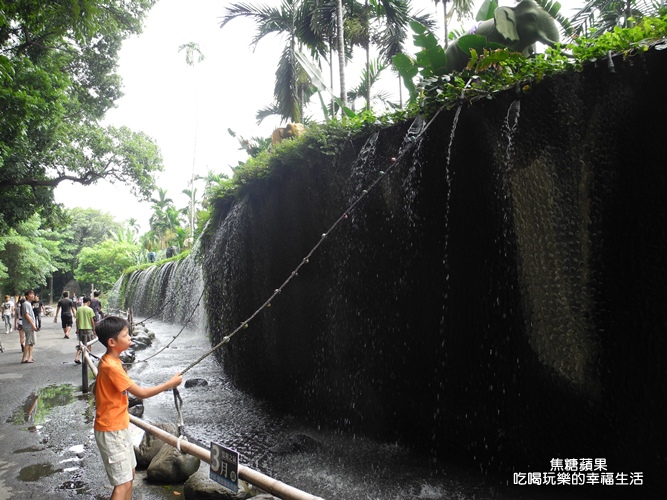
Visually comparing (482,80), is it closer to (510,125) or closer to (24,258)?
(510,125)

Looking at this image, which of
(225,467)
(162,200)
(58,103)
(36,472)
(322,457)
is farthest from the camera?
(162,200)

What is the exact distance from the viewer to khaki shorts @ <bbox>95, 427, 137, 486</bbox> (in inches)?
126

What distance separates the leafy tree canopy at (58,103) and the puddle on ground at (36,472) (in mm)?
5145

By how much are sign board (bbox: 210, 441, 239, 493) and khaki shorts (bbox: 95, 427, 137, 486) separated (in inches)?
27.7

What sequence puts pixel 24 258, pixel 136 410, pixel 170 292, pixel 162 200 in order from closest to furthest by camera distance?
pixel 136 410 → pixel 170 292 → pixel 24 258 → pixel 162 200

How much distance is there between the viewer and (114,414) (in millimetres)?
3248

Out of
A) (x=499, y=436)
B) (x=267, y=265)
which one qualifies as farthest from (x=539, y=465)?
(x=267, y=265)

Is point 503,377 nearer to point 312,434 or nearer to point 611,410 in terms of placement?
point 611,410

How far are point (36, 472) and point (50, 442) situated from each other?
41.3 inches

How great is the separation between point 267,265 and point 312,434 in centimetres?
274

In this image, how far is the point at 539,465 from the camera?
4332 millimetres

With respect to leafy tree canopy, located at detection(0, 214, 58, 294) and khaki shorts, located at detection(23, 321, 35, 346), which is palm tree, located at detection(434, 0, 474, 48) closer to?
khaki shorts, located at detection(23, 321, 35, 346)

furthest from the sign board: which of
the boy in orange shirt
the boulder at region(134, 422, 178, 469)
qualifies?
the boulder at region(134, 422, 178, 469)

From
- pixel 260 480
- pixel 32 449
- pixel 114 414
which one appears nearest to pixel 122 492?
pixel 114 414
